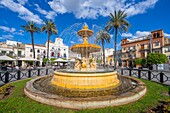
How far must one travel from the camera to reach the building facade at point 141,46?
40797 mm

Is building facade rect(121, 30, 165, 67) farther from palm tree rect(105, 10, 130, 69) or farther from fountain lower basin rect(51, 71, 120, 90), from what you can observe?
fountain lower basin rect(51, 71, 120, 90)

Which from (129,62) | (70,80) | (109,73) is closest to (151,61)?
(129,62)

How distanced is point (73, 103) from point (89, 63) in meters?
9.19

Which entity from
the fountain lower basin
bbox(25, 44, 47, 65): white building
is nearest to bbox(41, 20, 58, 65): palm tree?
bbox(25, 44, 47, 65): white building

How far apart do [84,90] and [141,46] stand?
156 feet

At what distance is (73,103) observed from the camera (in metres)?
4.30

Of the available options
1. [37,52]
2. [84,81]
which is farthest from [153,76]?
[37,52]

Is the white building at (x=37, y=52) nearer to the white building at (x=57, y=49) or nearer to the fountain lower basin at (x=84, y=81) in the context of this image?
the white building at (x=57, y=49)

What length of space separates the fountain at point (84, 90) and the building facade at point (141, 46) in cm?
3990

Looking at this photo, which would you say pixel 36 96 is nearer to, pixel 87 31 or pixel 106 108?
pixel 106 108

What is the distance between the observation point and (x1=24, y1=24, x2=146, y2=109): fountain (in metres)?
4.40

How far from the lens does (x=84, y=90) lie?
21.6 feet

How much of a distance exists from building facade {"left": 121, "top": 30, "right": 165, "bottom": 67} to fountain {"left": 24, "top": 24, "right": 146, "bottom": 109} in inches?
1571

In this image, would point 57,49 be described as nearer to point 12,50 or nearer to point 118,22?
point 12,50
